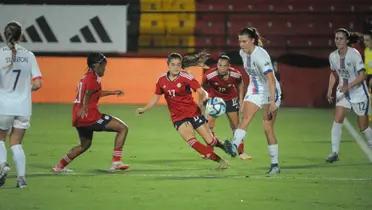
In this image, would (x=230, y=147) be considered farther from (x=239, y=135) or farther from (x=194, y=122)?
(x=194, y=122)

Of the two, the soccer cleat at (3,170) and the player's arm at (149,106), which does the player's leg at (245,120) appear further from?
the soccer cleat at (3,170)

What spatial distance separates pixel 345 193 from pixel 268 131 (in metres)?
1.81

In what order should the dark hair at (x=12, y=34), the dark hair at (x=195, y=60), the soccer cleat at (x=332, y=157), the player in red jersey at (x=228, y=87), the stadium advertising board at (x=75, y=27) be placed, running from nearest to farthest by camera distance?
the dark hair at (x=12, y=34), the dark hair at (x=195, y=60), the soccer cleat at (x=332, y=157), the player in red jersey at (x=228, y=87), the stadium advertising board at (x=75, y=27)

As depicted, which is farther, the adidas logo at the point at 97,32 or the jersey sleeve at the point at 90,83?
the adidas logo at the point at 97,32

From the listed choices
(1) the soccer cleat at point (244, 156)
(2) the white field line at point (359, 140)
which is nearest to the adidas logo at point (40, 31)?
(2) the white field line at point (359, 140)

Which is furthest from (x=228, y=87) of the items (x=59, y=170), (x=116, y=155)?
(x=59, y=170)

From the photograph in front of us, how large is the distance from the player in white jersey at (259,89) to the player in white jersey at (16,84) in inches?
115

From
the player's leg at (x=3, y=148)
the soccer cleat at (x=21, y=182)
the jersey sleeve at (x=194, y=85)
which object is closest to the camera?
the player's leg at (x=3, y=148)

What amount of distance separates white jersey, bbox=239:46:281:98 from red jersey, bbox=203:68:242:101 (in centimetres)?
215

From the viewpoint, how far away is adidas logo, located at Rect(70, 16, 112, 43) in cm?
2291

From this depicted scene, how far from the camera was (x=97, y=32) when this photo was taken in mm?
22922

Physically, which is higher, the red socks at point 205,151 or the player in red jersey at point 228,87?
the player in red jersey at point 228,87

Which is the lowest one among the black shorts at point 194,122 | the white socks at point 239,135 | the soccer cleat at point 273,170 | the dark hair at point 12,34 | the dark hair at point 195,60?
the soccer cleat at point 273,170

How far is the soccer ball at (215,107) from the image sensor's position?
42.6ft
